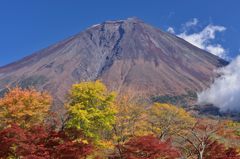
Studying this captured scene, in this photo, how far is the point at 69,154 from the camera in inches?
1181

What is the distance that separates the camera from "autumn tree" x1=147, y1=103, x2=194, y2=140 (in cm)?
5324

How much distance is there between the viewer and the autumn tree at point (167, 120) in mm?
53241

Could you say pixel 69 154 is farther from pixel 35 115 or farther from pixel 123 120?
pixel 123 120

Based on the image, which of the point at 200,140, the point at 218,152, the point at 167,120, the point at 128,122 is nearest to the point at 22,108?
the point at 200,140

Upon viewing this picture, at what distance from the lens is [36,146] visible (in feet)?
96.6

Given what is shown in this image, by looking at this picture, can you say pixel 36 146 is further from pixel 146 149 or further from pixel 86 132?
pixel 146 149

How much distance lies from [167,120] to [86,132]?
2234 centimetres

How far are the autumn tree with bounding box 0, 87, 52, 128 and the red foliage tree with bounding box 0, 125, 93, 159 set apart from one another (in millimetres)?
5692

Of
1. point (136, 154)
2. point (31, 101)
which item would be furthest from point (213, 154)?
point (31, 101)

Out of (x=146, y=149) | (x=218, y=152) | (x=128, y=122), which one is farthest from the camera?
(x=128, y=122)

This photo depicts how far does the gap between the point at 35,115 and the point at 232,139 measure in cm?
2665

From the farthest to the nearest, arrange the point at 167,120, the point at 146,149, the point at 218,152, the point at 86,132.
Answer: the point at 167,120
the point at 218,152
the point at 86,132
the point at 146,149

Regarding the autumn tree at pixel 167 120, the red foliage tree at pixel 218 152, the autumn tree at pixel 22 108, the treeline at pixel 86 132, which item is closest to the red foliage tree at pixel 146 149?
the treeline at pixel 86 132

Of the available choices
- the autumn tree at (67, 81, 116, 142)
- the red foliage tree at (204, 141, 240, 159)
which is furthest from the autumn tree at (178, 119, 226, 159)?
the autumn tree at (67, 81, 116, 142)
